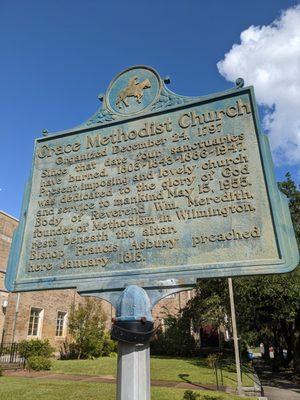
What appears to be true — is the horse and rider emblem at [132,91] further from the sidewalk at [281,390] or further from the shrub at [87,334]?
the shrub at [87,334]

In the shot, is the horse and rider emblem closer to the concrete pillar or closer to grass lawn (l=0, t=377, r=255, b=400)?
the concrete pillar

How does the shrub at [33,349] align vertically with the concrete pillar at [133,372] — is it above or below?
above

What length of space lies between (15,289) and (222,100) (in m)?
3.74

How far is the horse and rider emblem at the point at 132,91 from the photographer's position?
209 inches

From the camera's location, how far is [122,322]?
12.9ft

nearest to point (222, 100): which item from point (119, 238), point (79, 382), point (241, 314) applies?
point (119, 238)

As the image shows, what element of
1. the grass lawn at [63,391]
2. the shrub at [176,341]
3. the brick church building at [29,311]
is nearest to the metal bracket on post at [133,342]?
the grass lawn at [63,391]

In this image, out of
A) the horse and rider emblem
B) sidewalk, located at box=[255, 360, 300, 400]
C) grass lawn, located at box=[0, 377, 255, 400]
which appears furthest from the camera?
sidewalk, located at box=[255, 360, 300, 400]

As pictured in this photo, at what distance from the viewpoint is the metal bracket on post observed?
12.6 ft

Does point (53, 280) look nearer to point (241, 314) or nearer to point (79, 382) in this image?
point (79, 382)

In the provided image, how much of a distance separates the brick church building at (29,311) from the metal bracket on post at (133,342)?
53.1ft

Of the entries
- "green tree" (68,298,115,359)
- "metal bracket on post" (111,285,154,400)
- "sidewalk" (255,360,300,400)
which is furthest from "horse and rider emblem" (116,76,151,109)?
"green tree" (68,298,115,359)

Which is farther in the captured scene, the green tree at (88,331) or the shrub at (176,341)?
the shrub at (176,341)

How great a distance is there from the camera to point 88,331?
23453 millimetres
